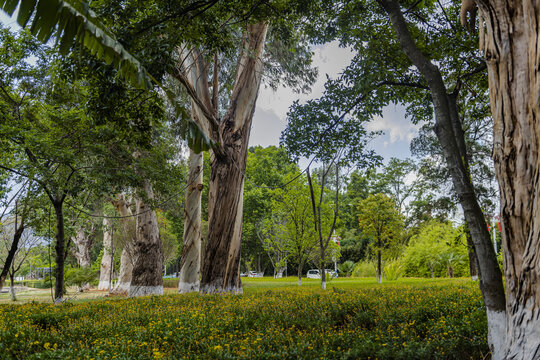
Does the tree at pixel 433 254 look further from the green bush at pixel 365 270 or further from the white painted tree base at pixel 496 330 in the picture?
the white painted tree base at pixel 496 330

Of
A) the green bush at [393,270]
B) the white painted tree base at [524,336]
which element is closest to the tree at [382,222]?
the green bush at [393,270]

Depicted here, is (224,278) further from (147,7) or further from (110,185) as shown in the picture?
(147,7)

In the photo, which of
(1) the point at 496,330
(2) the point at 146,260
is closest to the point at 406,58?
(1) the point at 496,330

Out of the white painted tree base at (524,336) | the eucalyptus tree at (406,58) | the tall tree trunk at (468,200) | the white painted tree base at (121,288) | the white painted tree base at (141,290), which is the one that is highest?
the eucalyptus tree at (406,58)

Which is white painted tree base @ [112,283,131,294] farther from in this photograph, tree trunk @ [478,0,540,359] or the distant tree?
tree trunk @ [478,0,540,359]

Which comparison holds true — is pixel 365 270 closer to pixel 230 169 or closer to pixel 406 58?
pixel 230 169

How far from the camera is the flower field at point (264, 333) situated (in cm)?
379

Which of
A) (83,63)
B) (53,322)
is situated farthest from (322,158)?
(53,322)

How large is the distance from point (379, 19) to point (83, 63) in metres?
6.13

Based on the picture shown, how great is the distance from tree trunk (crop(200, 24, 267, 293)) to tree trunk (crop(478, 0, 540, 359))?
7548mm

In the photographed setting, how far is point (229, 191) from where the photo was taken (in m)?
10.5

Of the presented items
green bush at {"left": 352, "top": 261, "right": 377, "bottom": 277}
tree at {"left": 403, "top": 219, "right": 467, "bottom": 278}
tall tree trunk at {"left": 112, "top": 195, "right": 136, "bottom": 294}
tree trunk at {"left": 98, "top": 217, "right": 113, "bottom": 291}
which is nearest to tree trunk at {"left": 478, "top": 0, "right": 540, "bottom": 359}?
tall tree trunk at {"left": 112, "top": 195, "right": 136, "bottom": 294}

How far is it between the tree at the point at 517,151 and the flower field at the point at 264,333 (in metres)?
1.52

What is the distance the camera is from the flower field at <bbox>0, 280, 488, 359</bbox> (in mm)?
3795
